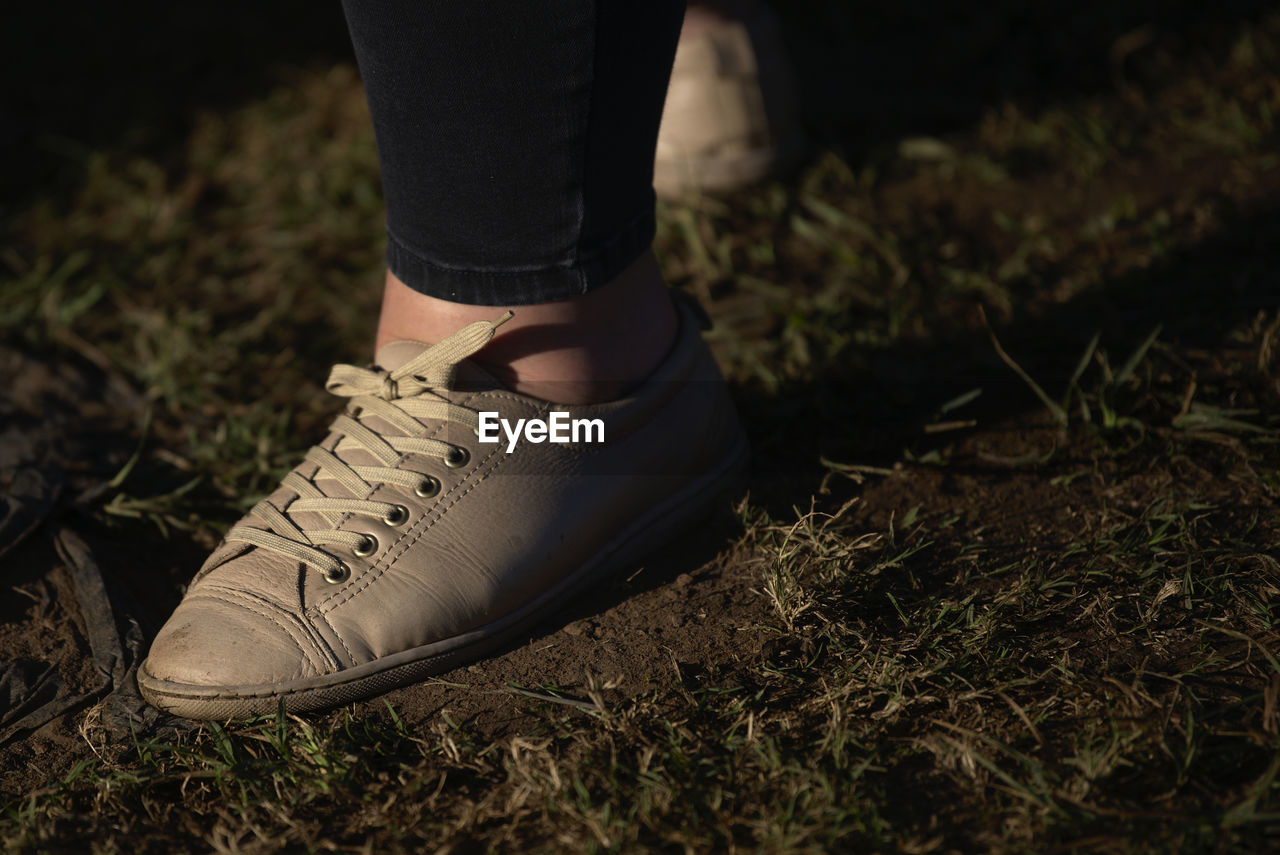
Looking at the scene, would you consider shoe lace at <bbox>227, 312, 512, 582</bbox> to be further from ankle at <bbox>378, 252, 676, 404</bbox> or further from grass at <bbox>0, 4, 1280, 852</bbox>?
grass at <bbox>0, 4, 1280, 852</bbox>

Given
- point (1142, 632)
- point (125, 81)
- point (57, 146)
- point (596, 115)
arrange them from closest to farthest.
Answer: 1. point (596, 115)
2. point (1142, 632)
3. point (57, 146)
4. point (125, 81)

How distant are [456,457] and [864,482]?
27.0 inches

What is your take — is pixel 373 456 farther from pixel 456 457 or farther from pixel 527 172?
pixel 527 172

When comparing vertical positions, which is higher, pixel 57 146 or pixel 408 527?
pixel 57 146

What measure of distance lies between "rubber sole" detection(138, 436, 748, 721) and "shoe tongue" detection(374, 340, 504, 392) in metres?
0.30

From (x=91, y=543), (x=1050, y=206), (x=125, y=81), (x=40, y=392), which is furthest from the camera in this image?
(x=125, y=81)

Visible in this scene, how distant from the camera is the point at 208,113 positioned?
3041mm

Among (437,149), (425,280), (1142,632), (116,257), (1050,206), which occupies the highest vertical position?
(437,149)

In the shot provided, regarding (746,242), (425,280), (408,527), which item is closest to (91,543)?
(408,527)

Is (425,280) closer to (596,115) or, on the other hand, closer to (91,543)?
(596,115)

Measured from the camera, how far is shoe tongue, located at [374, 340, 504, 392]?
1398mm

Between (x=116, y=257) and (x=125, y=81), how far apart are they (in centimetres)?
106

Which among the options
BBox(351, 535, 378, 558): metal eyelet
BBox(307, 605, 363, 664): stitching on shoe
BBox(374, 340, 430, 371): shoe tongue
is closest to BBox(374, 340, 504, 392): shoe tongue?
BBox(374, 340, 430, 371): shoe tongue

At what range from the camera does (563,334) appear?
141 centimetres
